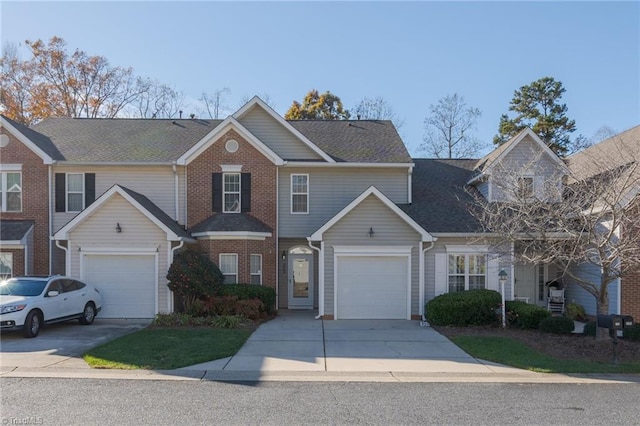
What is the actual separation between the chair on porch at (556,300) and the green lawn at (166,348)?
11.5 m

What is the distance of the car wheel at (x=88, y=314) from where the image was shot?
50.7 ft

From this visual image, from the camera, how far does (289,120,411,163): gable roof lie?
19922mm

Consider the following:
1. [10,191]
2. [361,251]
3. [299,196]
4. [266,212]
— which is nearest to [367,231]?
[361,251]

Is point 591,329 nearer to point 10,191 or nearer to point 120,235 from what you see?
point 120,235

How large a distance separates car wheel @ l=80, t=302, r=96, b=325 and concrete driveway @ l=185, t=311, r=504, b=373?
543cm

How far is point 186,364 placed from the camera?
398 inches

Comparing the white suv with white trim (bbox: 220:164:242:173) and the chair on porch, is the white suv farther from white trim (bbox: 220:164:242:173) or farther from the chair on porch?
the chair on porch

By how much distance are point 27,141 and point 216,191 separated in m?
7.11

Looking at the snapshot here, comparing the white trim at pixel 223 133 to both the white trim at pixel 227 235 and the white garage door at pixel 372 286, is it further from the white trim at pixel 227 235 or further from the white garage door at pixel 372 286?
the white garage door at pixel 372 286

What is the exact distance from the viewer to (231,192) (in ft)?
62.5

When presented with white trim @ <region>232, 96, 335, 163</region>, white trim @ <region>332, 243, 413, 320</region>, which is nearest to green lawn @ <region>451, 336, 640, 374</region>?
white trim @ <region>332, 243, 413, 320</region>

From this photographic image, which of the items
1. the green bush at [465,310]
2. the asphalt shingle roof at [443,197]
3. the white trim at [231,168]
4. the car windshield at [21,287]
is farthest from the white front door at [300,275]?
the car windshield at [21,287]

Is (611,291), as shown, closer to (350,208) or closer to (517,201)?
(517,201)

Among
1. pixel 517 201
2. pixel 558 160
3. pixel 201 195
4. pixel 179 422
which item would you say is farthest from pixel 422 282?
pixel 179 422
